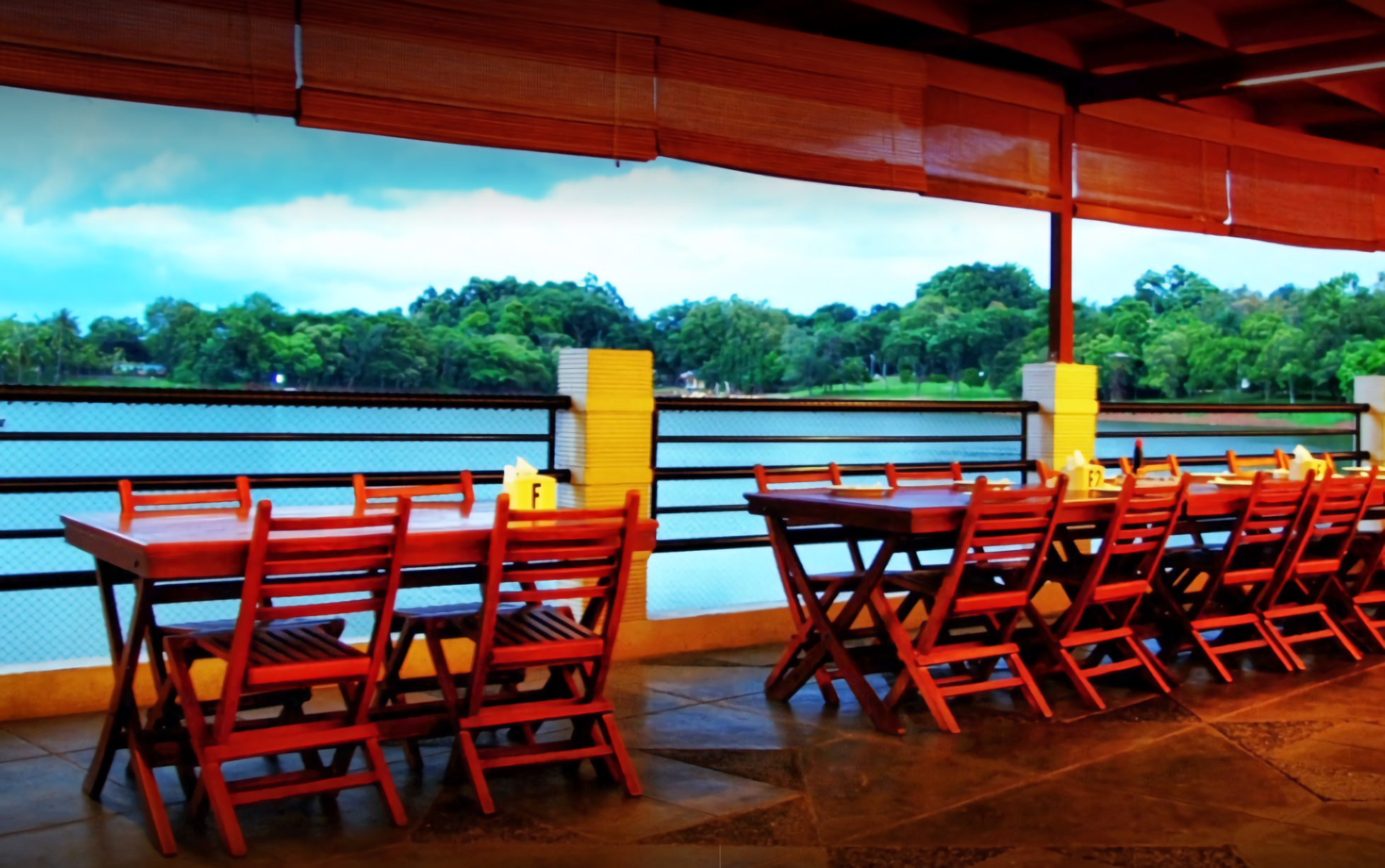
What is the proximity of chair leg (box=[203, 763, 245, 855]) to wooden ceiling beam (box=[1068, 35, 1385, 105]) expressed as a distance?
250 inches

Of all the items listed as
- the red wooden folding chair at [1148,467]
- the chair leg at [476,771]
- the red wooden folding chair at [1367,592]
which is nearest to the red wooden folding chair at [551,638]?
the chair leg at [476,771]

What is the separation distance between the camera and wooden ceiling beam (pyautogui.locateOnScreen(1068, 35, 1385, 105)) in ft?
22.1

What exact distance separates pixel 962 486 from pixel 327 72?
10.2 ft

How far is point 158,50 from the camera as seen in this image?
4.64 m

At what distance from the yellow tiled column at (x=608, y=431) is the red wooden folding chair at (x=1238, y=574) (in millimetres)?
2348

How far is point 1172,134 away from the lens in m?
8.42

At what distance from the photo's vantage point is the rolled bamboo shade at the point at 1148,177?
793 cm

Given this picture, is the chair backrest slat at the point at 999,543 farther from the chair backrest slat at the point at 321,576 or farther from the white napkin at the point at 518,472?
the chair backrest slat at the point at 321,576

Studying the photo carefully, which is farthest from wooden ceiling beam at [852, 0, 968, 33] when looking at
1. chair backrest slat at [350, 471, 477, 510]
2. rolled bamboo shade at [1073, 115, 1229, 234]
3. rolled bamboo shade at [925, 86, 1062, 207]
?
chair backrest slat at [350, 471, 477, 510]

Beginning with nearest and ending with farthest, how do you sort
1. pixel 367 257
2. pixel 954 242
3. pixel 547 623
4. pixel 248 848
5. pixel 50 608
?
pixel 248 848
pixel 547 623
pixel 50 608
pixel 367 257
pixel 954 242

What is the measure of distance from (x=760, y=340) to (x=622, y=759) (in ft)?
40.6

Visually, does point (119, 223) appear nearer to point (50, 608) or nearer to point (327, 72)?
point (50, 608)

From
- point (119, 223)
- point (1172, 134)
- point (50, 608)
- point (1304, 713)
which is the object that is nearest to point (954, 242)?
point (119, 223)

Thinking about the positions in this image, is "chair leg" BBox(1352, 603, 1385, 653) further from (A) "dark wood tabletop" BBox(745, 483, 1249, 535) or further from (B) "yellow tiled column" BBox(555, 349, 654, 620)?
(B) "yellow tiled column" BBox(555, 349, 654, 620)
